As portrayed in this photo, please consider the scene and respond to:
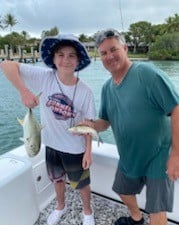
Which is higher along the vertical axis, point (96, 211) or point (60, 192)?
point (60, 192)

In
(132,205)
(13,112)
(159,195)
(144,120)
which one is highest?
(144,120)

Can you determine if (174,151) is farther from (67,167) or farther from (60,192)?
(60,192)

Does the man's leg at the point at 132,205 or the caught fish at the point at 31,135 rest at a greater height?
the caught fish at the point at 31,135

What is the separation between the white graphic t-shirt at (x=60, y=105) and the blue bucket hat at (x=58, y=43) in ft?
0.25

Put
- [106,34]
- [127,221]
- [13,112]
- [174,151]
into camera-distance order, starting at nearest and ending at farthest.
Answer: [174,151] → [106,34] → [127,221] → [13,112]

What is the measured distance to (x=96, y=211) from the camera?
217 centimetres

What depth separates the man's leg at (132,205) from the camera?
184cm

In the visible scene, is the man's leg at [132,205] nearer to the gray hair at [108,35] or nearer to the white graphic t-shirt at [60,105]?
the white graphic t-shirt at [60,105]

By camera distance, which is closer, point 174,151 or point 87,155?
point 174,151

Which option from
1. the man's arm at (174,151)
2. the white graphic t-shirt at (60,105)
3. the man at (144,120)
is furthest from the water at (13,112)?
the man's arm at (174,151)

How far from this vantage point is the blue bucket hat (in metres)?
1.61

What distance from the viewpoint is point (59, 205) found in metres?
2.08

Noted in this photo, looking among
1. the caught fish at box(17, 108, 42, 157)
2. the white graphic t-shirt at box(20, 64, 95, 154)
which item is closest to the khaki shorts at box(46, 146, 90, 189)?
the white graphic t-shirt at box(20, 64, 95, 154)

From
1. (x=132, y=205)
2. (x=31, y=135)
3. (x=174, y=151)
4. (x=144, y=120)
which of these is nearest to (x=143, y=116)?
(x=144, y=120)
